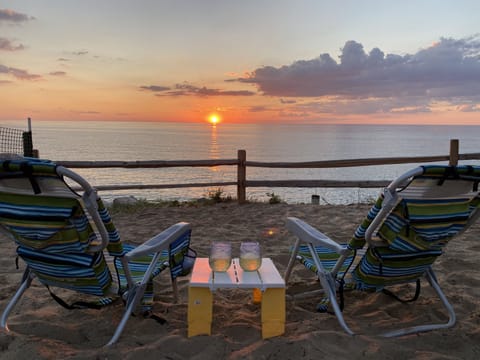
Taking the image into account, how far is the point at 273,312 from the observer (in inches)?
84.3

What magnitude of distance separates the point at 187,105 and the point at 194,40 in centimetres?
3051

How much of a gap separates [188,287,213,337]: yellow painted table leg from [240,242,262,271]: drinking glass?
1.03 ft

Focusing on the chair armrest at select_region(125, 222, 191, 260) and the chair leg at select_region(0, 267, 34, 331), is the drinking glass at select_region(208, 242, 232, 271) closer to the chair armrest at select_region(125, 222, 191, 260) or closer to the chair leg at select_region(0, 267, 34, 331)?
the chair armrest at select_region(125, 222, 191, 260)

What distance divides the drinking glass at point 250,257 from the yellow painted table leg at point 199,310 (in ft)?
1.03

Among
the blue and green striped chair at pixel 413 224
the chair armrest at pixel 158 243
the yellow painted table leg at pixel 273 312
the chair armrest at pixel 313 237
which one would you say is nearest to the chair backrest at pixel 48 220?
the chair armrest at pixel 158 243

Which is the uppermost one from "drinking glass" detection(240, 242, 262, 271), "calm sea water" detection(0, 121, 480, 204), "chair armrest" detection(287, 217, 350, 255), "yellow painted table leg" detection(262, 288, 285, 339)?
"chair armrest" detection(287, 217, 350, 255)

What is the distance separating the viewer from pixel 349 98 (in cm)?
4341

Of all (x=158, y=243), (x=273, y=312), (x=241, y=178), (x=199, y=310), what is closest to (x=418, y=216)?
(x=273, y=312)

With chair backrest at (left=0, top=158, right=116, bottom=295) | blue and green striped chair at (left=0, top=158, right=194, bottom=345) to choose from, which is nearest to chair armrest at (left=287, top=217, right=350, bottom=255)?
blue and green striped chair at (left=0, top=158, right=194, bottom=345)

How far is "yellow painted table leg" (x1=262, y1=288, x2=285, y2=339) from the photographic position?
2.13m

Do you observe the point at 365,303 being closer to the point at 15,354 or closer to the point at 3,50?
the point at 15,354

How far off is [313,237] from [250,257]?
18.0 inches

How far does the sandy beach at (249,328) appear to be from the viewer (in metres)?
1.98

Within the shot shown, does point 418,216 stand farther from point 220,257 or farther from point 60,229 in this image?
point 60,229
